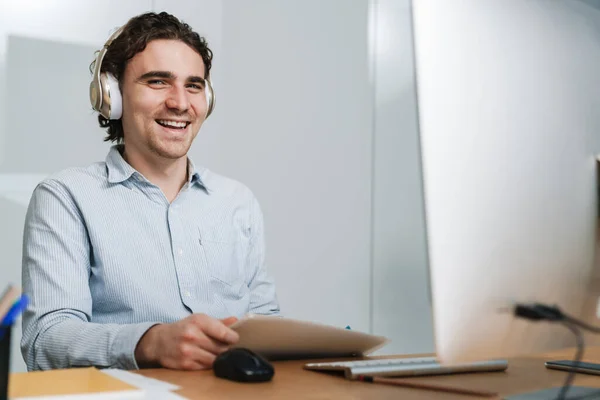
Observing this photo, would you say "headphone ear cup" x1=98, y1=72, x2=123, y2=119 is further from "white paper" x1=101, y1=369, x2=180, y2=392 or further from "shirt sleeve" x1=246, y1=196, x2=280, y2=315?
"white paper" x1=101, y1=369, x2=180, y2=392

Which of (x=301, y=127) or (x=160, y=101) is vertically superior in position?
(x=301, y=127)

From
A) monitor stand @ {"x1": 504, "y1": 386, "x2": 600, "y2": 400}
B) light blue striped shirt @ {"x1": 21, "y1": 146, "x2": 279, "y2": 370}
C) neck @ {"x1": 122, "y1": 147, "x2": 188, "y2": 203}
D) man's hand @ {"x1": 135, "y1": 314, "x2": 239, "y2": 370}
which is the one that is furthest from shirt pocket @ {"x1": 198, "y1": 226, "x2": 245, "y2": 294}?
monitor stand @ {"x1": 504, "y1": 386, "x2": 600, "y2": 400}

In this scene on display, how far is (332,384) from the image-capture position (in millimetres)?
1039

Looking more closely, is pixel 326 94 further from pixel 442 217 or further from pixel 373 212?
pixel 442 217

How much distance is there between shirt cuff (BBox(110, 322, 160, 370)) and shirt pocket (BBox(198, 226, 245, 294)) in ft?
1.53

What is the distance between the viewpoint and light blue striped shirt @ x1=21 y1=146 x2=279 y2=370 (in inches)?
53.7

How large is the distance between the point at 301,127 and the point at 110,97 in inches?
55.9

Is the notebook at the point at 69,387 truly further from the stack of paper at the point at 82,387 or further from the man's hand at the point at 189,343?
the man's hand at the point at 189,343

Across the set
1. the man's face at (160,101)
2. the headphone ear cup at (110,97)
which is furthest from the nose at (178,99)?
the headphone ear cup at (110,97)

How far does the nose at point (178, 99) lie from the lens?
5.99 ft

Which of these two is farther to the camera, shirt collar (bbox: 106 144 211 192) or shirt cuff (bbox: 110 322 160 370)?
shirt collar (bbox: 106 144 211 192)

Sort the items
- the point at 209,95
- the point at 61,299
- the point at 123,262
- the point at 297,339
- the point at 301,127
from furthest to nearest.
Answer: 1. the point at 301,127
2. the point at 209,95
3. the point at 123,262
4. the point at 61,299
5. the point at 297,339

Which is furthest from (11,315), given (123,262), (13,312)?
(123,262)

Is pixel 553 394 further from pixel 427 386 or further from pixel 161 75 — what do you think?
pixel 161 75
